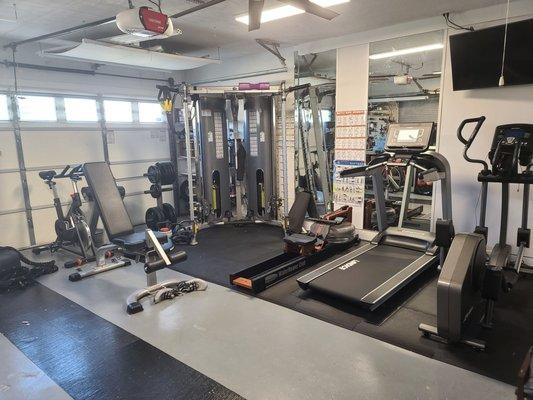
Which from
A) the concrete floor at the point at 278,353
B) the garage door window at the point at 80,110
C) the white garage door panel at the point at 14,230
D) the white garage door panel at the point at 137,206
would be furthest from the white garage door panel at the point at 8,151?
the concrete floor at the point at 278,353

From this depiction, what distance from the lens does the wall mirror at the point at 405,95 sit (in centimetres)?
458

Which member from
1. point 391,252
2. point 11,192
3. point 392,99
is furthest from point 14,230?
point 392,99

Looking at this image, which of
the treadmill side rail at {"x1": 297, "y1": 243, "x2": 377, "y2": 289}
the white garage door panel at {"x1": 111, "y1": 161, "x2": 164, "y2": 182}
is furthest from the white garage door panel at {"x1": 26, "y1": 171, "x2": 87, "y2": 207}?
the treadmill side rail at {"x1": 297, "y1": 243, "x2": 377, "y2": 289}

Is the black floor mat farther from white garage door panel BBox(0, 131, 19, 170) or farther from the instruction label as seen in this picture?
white garage door panel BBox(0, 131, 19, 170)

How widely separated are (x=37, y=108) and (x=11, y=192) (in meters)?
1.30

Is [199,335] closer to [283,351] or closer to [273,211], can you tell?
[283,351]

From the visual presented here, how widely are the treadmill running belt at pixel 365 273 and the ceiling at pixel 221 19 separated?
2715 mm

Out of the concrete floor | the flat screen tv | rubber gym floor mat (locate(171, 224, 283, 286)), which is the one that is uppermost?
the flat screen tv

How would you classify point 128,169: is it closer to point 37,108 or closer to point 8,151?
point 37,108

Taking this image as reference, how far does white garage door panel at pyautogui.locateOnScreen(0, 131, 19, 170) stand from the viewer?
5031 mm

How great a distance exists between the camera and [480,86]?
408 cm

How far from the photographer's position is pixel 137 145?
6633mm

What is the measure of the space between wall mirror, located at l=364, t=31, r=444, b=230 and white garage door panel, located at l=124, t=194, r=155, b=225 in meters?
4.00

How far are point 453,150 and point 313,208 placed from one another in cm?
202
